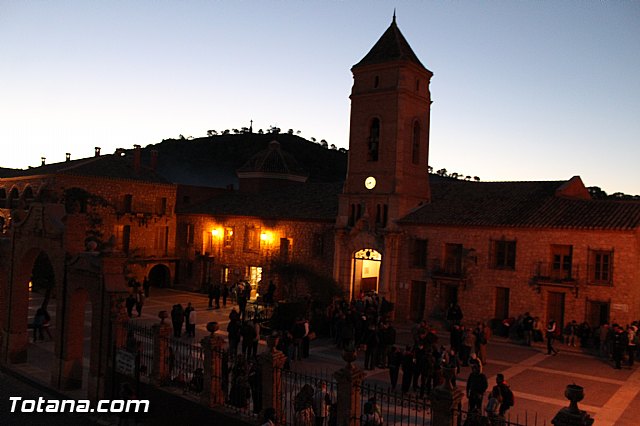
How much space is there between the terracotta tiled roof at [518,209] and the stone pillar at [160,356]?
667 inches

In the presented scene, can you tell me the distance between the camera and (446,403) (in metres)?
8.85

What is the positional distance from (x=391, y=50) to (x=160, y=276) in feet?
76.9

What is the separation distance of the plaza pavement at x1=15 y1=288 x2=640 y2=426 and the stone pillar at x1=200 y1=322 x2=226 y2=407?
250cm

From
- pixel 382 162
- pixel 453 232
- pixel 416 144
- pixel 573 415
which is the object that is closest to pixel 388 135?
pixel 382 162

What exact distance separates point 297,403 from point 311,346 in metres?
11.6

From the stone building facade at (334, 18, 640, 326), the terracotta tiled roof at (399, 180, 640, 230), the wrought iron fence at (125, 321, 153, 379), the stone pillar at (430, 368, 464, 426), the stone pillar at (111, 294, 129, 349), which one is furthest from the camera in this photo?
the terracotta tiled roof at (399, 180, 640, 230)

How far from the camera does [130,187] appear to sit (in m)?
40.0

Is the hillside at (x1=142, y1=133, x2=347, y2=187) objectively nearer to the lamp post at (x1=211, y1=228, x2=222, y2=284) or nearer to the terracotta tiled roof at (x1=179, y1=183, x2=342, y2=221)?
the terracotta tiled roof at (x1=179, y1=183, x2=342, y2=221)

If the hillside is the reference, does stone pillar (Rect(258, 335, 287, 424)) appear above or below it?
below

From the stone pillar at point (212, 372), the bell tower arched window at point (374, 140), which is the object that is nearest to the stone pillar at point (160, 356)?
→ the stone pillar at point (212, 372)

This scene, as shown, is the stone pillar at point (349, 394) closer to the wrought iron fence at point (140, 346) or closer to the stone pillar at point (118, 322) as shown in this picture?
the wrought iron fence at point (140, 346)

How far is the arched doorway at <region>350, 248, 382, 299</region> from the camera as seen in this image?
30.7 m

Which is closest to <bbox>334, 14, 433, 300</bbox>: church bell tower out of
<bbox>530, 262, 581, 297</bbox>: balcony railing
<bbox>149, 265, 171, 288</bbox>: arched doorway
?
<bbox>530, 262, 581, 297</bbox>: balcony railing

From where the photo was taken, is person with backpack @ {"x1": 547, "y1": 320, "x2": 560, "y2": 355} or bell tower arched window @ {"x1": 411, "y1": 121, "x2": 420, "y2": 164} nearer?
person with backpack @ {"x1": 547, "y1": 320, "x2": 560, "y2": 355}
